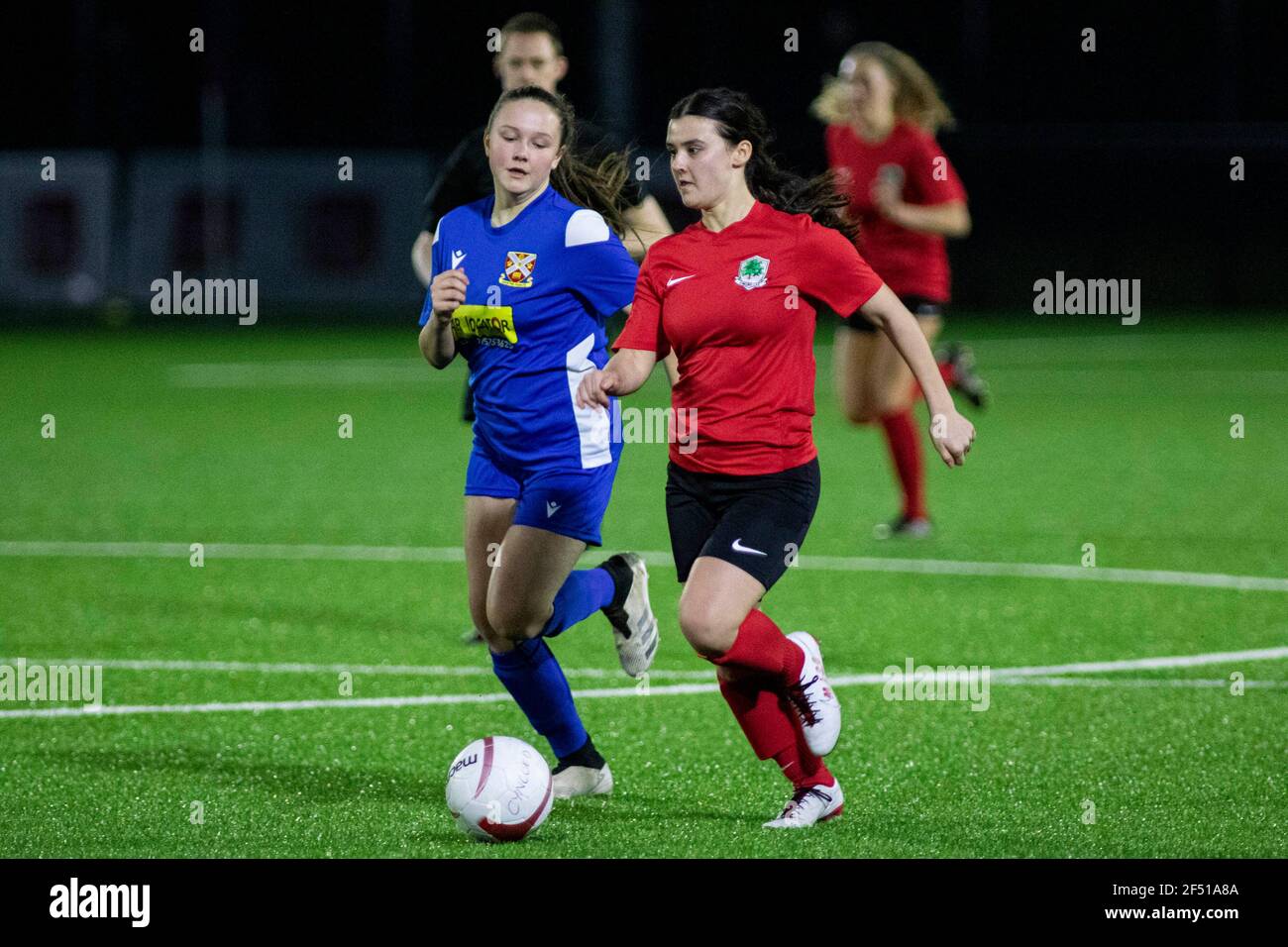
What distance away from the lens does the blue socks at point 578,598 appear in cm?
562

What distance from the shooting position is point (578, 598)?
18.7ft

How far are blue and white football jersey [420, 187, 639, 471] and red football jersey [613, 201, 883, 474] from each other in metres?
0.25

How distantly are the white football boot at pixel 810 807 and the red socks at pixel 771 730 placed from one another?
4 centimetres

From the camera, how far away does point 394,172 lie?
108ft

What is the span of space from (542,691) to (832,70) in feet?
88.1

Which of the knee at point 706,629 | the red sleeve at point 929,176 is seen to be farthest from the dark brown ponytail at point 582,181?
the red sleeve at point 929,176

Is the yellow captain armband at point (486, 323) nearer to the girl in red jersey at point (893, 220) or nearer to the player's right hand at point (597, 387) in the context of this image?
the player's right hand at point (597, 387)

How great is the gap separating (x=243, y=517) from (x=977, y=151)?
68.3ft

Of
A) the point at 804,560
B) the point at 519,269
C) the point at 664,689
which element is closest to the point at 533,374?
the point at 519,269

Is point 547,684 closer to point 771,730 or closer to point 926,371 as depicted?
point 771,730

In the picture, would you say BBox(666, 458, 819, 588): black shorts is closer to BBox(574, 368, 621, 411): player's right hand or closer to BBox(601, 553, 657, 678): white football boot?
BBox(574, 368, 621, 411): player's right hand

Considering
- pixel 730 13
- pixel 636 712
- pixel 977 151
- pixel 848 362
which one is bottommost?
pixel 636 712
